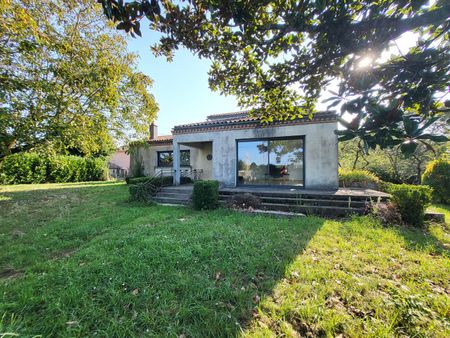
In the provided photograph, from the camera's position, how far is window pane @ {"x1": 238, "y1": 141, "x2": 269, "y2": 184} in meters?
9.30

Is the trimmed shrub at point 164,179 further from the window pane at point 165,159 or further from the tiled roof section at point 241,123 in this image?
the window pane at point 165,159

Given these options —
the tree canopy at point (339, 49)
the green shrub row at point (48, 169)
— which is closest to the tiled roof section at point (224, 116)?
the green shrub row at point (48, 169)

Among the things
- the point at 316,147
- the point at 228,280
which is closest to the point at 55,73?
the point at 228,280

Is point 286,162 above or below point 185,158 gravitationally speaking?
below

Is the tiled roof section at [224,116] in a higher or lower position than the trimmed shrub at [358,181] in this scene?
higher

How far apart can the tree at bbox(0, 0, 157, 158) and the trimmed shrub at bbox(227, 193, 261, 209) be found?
5.66 metres

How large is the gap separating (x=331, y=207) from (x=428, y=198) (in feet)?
7.87

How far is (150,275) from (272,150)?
7542mm

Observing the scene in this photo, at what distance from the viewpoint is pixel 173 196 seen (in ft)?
29.3

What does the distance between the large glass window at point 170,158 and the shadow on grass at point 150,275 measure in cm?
847

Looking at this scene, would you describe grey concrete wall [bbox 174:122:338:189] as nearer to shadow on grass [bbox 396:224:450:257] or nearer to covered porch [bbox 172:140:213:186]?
shadow on grass [bbox 396:224:450:257]

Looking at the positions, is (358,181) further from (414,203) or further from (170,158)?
(170,158)

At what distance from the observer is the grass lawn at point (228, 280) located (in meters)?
2.07

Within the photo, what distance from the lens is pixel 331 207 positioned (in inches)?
248
